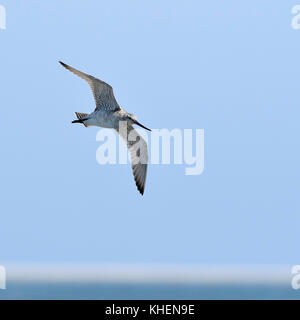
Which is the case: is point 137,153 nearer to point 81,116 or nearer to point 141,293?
point 81,116

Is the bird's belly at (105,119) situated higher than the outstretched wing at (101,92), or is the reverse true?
the outstretched wing at (101,92)

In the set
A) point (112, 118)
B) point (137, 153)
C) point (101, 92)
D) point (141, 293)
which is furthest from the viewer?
point (141, 293)

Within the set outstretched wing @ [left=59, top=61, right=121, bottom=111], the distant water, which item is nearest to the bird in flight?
outstretched wing @ [left=59, top=61, right=121, bottom=111]

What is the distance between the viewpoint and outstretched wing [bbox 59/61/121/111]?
14891mm

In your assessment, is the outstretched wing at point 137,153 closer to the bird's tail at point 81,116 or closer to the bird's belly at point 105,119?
the bird's belly at point 105,119

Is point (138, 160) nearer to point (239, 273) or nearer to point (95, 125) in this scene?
point (95, 125)

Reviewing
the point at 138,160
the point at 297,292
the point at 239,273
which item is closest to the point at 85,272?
the point at 239,273

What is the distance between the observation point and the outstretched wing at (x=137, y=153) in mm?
15773

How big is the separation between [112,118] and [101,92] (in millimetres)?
528

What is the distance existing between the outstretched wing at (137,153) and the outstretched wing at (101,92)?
57 cm

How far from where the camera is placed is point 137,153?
52.4 feet

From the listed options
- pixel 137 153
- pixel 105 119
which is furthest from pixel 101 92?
pixel 137 153

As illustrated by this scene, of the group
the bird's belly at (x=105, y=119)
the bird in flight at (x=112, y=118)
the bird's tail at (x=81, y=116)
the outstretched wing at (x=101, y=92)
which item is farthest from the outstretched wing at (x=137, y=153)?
the bird's tail at (x=81, y=116)

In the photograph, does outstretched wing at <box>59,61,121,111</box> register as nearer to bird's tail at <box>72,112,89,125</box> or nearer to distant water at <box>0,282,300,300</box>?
bird's tail at <box>72,112,89,125</box>
